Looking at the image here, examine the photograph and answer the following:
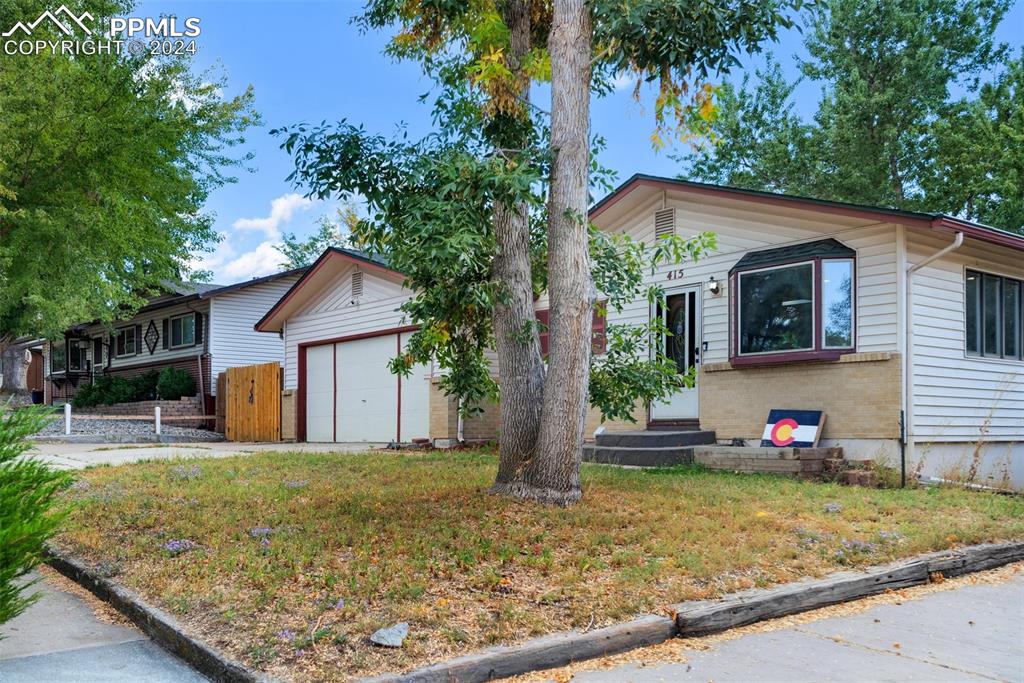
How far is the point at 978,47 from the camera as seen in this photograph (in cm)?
2280

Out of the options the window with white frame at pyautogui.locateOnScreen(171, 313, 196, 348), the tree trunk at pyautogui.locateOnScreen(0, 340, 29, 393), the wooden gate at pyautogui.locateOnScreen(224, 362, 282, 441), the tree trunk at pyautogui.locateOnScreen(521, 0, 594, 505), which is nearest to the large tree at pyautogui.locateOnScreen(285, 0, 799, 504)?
the tree trunk at pyautogui.locateOnScreen(521, 0, 594, 505)

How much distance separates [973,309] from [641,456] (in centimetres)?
500

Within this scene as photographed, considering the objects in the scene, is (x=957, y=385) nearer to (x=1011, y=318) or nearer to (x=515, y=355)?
(x=1011, y=318)

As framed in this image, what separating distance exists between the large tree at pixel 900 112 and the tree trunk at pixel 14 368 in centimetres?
2486

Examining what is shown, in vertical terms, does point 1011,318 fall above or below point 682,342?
above

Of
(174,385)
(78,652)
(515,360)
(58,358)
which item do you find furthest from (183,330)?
(78,652)

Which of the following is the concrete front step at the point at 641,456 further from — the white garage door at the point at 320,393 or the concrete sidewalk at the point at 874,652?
the white garage door at the point at 320,393

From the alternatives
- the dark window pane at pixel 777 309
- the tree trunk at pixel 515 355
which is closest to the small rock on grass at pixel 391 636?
the tree trunk at pixel 515 355

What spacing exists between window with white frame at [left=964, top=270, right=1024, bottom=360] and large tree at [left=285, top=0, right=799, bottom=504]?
5600mm

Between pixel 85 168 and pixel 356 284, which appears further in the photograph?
pixel 85 168

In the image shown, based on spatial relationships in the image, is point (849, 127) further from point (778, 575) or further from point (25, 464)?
point (25, 464)

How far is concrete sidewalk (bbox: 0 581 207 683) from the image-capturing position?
4.02m

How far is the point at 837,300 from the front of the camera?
35.1 feet
